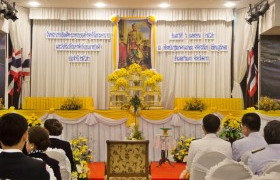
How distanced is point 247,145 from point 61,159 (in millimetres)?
1755

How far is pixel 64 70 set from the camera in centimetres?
1552

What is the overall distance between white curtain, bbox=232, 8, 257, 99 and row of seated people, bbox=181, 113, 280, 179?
31.5 feet

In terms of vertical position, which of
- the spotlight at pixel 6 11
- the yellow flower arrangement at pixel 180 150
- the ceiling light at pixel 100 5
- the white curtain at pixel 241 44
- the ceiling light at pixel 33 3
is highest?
the ceiling light at pixel 100 5

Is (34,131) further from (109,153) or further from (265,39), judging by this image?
(265,39)

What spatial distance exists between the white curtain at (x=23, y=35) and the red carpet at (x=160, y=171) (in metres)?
5.49

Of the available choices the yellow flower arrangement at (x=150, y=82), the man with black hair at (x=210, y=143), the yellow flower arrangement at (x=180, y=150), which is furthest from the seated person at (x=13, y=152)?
the yellow flower arrangement at (x=150, y=82)

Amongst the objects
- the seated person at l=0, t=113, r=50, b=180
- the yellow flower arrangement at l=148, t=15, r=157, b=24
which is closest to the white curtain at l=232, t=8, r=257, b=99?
the yellow flower arrangement at l=148, t=15, r=157, b=24

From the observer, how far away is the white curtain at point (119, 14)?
1509cm

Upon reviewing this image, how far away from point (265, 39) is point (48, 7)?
23.4ft

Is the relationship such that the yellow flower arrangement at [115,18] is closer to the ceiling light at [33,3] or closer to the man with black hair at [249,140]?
the ceiling light at [33,3]

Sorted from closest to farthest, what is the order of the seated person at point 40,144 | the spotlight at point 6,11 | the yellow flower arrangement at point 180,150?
the seated person at point 40,144 → the yellow flower arrangement at point 180,150 → the spotlight at point 6,11

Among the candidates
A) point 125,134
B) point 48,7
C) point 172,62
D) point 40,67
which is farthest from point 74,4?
point 125,134

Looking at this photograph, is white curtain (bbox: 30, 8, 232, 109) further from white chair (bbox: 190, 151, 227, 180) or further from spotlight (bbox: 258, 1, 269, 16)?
white chair (bbox: 190, 151, 227, 180)

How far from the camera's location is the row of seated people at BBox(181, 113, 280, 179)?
3516mm
